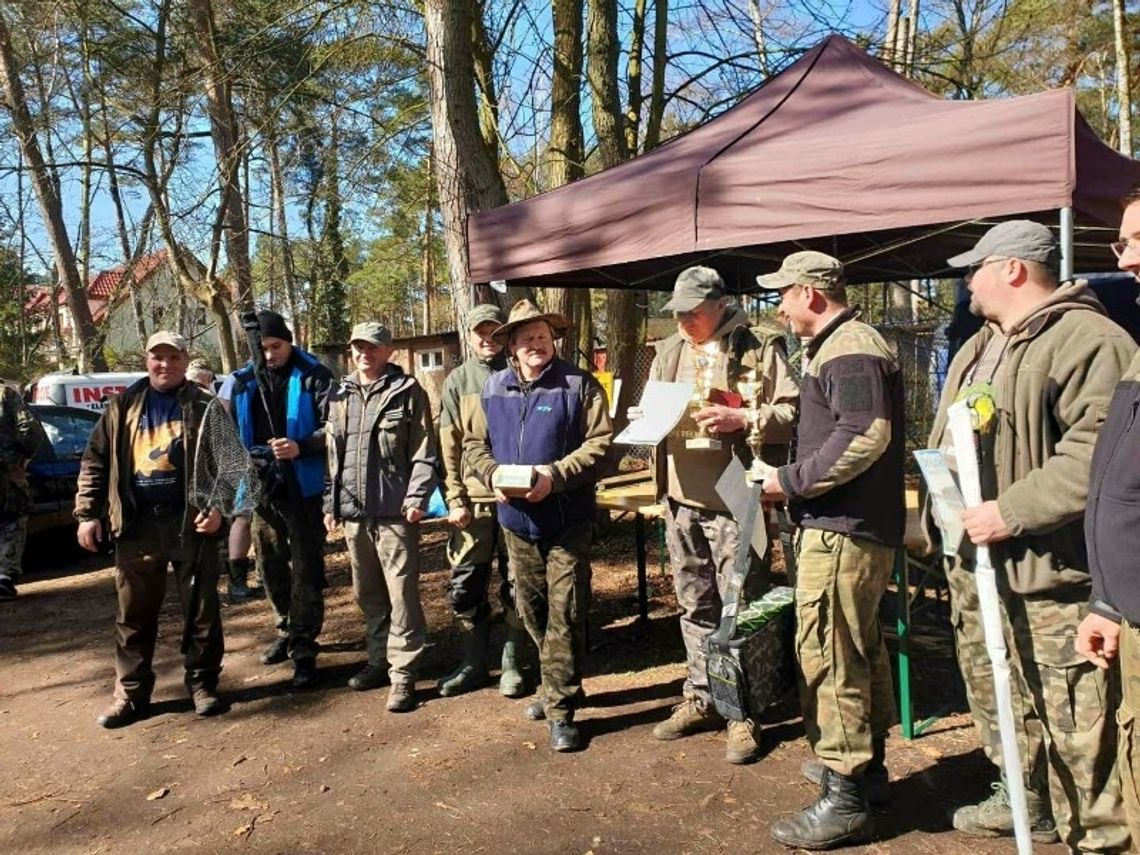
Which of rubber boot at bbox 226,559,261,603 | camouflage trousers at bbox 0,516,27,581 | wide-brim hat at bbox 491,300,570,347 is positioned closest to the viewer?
wide-brim hat at bbox 491,300,570,347

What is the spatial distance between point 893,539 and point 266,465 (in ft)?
10.3

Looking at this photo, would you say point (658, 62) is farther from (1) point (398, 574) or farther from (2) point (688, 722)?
(2) point (688, 722)

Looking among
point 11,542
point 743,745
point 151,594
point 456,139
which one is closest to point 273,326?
point 151,594

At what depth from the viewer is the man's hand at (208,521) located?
3922 mm

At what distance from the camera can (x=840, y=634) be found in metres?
2.71

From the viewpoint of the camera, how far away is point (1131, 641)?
1875 mm

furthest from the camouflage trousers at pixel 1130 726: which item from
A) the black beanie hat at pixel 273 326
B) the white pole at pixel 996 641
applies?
the black beanie hat at pixel 273 326

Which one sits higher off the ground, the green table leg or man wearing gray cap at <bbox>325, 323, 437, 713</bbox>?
man wearing gray cap at <bbox>325, 323, 437, 713</bbox>

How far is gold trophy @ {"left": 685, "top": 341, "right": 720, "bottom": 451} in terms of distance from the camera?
3.24 metres

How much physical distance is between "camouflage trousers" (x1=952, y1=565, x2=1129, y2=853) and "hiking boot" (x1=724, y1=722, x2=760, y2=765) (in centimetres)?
116

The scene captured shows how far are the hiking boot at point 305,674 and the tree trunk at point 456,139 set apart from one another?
2537 millimetres

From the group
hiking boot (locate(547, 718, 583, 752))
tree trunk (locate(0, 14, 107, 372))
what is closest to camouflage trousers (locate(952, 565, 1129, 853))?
hiking boot (locate(547, 718, 583, 752))

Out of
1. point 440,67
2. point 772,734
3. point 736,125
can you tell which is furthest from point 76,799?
point 440,67

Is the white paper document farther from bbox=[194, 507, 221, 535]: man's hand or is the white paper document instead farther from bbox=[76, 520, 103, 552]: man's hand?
bbox=[76, 520, 103, 552]: man's hand
